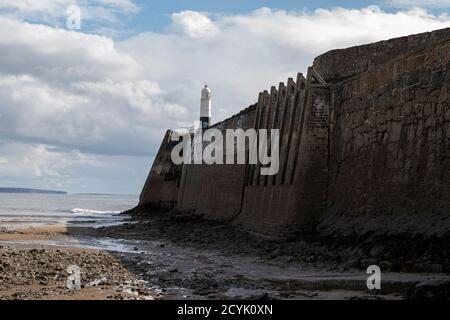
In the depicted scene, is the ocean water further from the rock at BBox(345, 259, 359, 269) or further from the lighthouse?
the rock at BBox(345, 259, 359, 269)

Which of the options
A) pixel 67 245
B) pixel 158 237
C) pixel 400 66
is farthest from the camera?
pixel 158 237

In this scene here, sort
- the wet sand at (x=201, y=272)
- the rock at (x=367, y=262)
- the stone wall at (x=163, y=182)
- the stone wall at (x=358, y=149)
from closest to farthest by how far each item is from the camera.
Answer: the wet sand at (x=201, y=272) < the rock at (x=367, y=262) < the stone wall at (x=358, y=149) < the stone wall at (x=163, y=182)

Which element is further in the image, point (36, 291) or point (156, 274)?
point (156, 274)

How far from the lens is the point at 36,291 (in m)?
10.3

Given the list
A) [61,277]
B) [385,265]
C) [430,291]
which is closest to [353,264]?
[385,265]

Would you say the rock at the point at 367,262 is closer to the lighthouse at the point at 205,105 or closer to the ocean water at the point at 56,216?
the ocean water at the point at 56,216

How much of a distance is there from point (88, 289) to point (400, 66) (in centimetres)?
802

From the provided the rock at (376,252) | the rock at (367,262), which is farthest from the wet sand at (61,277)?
the rock at (376,252)

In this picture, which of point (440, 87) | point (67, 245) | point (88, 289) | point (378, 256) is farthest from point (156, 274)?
point (67, 245)

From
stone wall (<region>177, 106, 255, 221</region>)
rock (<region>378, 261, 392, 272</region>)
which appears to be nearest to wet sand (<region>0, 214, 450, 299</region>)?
rock (<region>378, 261, 392, 272</region>)

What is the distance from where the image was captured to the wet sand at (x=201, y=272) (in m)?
9.98

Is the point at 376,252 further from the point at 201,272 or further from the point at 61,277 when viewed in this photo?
the point at 61,277
